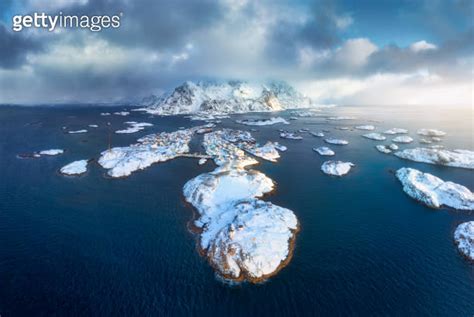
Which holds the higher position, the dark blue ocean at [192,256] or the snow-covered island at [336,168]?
the snow-covered island at [336,168]

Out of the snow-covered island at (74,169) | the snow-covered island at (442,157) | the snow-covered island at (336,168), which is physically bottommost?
the snow-covered island at (74,169)

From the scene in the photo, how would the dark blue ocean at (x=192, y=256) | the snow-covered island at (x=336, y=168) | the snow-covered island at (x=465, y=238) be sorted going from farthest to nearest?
1. the snow-covered island at (x=336, y=168)
2. the snow-covered island at (x=465, y=238)
3. the dark blue ocean at (x=192, y=256)

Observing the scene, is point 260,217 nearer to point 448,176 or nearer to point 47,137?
point 448,176

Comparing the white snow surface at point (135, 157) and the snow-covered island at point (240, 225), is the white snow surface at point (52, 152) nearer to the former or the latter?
the white snow surface at point (135, 157)

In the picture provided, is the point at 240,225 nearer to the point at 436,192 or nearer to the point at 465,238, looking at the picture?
the point at 465,238

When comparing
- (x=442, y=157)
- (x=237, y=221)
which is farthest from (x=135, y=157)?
(x=442, y=157)

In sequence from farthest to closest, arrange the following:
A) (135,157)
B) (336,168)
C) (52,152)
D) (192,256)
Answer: (52,152) → (135,157) → (336,168) → (192,256)

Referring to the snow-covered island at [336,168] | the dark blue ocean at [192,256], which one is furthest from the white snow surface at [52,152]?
the snow-covered island at [336,168]
